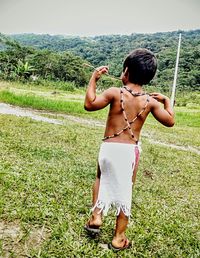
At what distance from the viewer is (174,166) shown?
23.2 feet

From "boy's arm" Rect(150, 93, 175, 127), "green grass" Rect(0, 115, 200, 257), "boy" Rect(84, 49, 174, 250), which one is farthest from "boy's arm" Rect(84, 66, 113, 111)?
"green grass" Rect(0, 115, 200, 257)

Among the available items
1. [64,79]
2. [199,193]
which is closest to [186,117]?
[199,193]

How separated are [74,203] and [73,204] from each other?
0.04 metres

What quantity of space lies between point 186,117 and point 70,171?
15.9 metres

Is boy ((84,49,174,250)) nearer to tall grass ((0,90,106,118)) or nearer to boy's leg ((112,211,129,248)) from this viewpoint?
boy's leg ((112,211,129,248))

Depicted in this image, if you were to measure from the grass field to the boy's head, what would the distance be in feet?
4.60

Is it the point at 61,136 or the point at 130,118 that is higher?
the point at 130,118

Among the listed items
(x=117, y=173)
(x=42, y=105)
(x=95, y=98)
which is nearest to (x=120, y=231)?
(x=117, y=173)

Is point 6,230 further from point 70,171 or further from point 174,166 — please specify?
point 174,166

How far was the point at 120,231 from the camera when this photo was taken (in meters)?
2.95

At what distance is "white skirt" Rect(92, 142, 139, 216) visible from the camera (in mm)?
2734

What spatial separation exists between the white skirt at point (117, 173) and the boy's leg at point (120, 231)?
91mm

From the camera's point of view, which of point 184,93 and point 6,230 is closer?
point 6,230

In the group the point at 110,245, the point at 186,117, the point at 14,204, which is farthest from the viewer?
the point at 186,117
